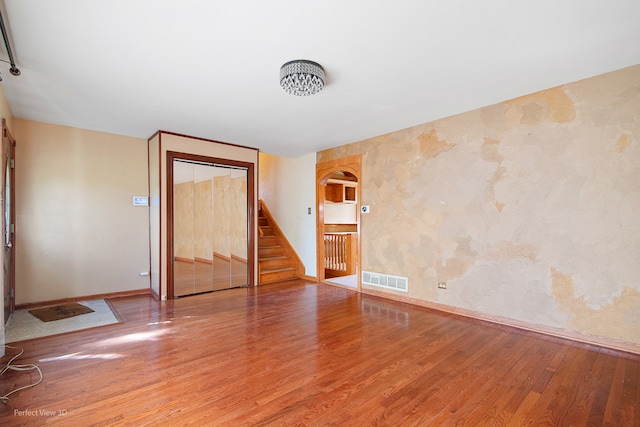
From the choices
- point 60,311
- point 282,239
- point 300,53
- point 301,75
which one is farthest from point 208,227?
point 300,53

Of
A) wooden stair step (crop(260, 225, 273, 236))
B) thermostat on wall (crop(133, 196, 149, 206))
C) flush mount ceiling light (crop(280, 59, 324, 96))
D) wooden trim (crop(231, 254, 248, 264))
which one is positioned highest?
flush mount ceiling light (crop(280, 59, 324, 96))

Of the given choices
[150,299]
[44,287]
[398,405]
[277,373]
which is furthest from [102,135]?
[398,405]

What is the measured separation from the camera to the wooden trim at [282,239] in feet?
21.0

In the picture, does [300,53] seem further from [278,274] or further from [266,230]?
[266,230]

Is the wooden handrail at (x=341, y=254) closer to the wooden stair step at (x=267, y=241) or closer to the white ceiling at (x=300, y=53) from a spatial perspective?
the wooden stair step at (x=267, y=241)

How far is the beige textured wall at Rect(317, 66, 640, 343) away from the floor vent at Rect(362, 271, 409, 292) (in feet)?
0.42

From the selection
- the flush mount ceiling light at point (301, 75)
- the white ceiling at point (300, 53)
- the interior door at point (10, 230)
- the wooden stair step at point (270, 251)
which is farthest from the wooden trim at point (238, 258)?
the flush mount ceiling light at point (301, 75)

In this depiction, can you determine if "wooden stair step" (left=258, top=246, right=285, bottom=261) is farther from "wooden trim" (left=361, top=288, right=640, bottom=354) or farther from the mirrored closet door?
"wooden trim" (left=361, top=288, right=640, bottom=354)

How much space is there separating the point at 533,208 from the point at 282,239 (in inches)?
192

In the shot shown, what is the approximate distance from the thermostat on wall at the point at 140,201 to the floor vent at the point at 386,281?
13.1ft

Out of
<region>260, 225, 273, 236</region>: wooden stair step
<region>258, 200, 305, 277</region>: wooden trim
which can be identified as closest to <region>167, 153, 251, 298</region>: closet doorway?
<region>258, 200, 305, 277</region>: wooden trim

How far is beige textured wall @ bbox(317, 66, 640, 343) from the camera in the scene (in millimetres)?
2793

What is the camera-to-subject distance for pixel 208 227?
16.8 ft

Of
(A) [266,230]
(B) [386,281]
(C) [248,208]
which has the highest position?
(C) [248,208]
